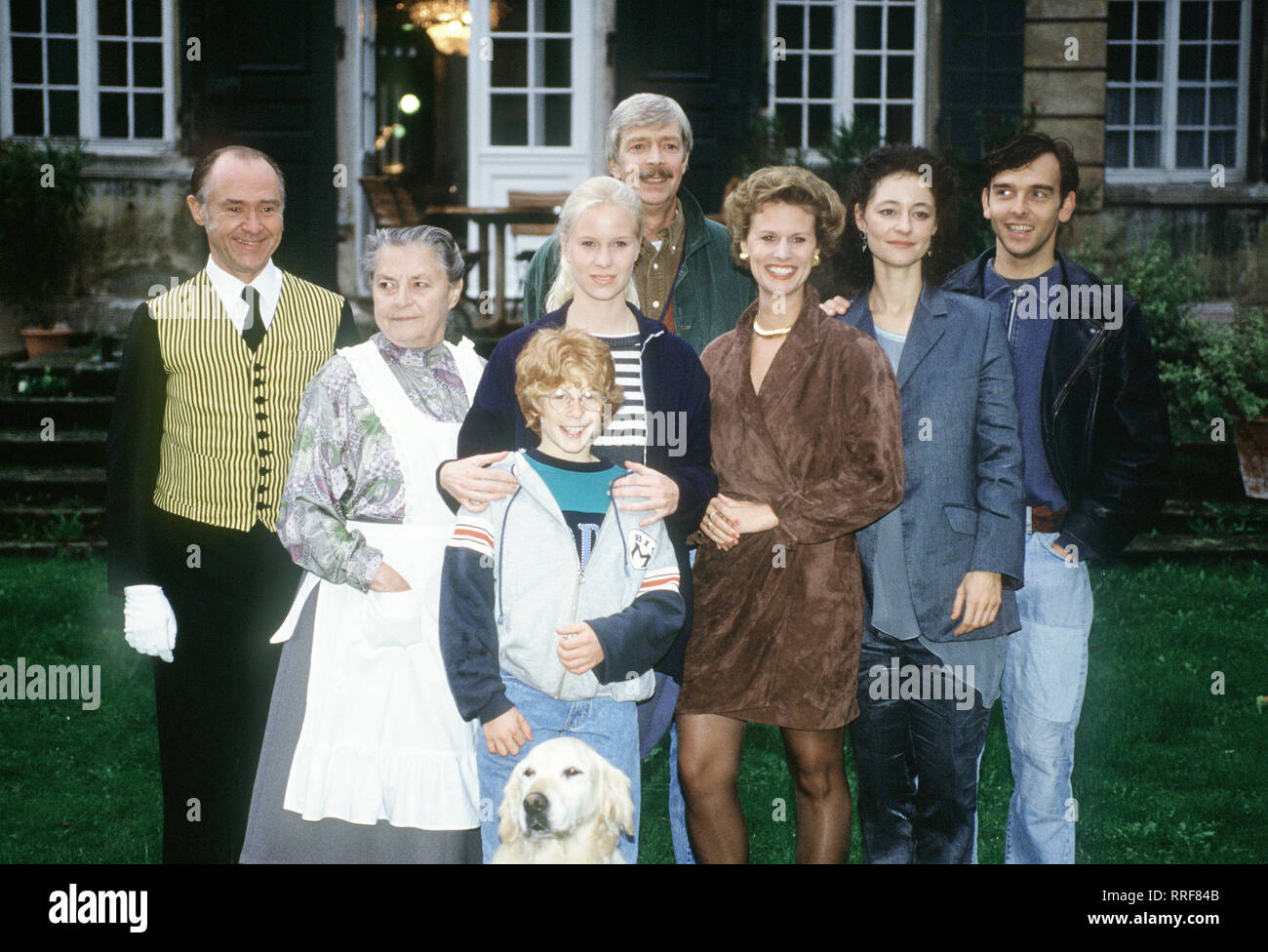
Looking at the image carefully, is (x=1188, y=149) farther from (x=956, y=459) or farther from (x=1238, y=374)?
(x=956, y=459)

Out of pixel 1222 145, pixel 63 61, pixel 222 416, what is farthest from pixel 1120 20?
pixel 222 416

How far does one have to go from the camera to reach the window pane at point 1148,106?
39.5ft

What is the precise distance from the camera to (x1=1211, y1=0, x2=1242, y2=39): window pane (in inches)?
469

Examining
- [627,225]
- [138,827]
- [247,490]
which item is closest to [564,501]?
[627,225]

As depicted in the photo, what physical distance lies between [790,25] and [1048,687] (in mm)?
9190

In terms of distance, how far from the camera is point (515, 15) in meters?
11.3

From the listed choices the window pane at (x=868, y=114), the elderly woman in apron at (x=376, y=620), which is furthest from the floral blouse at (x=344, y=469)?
the window pane at (x=868, y=114)

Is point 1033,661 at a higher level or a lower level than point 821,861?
higher

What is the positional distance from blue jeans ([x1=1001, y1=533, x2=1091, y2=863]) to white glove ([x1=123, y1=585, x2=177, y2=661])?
7.22 feet

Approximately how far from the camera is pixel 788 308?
3420mm

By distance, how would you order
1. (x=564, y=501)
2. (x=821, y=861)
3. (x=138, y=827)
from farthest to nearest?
(x=138, y=827) < (x=821, y=861) < (x=564, y=501)

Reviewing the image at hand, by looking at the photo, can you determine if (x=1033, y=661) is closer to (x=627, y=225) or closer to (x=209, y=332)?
(x=627, y=225)

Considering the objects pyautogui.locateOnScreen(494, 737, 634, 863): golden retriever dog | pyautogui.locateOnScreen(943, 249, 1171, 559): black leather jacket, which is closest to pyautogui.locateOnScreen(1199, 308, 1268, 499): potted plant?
pyautogui.locateOnScreen(943, 249, 1171, 559): black leather jacket
